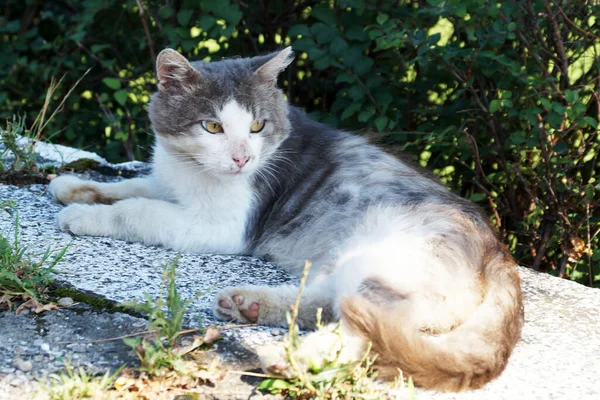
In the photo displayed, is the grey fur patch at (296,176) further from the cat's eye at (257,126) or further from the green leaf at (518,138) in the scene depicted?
the green leaf at (518,138)

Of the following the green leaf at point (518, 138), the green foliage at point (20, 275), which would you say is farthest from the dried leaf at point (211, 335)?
the green leaf at point (518, 138)

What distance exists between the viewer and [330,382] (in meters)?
2.05

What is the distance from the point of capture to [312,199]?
3.29 meters

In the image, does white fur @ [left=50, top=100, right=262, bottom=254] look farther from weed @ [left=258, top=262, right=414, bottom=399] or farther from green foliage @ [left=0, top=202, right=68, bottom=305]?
weed @ [left=258, top=262, right=414, bottom=399]

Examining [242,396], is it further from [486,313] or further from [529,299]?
[529,299]

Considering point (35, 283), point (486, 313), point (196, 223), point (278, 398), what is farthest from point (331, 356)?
point (196, 223)

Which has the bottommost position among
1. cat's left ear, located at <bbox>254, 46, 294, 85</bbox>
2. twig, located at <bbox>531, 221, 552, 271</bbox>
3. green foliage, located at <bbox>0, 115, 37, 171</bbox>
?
twig, located at <bbox>531, 221, 552, 271</bbox>

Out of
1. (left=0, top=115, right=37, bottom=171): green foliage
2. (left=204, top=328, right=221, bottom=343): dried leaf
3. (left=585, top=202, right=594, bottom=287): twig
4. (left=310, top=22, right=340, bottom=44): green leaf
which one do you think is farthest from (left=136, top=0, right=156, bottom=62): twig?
(left=204, top=328, right=221, bottom=343): dried leaf

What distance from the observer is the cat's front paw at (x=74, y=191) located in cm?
356

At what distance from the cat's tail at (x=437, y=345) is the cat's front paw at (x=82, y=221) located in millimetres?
1379

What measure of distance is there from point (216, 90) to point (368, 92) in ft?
4.33

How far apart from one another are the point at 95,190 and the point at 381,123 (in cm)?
163

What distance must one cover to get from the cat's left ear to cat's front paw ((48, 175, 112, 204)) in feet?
3.30

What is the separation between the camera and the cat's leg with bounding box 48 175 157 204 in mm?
3562
